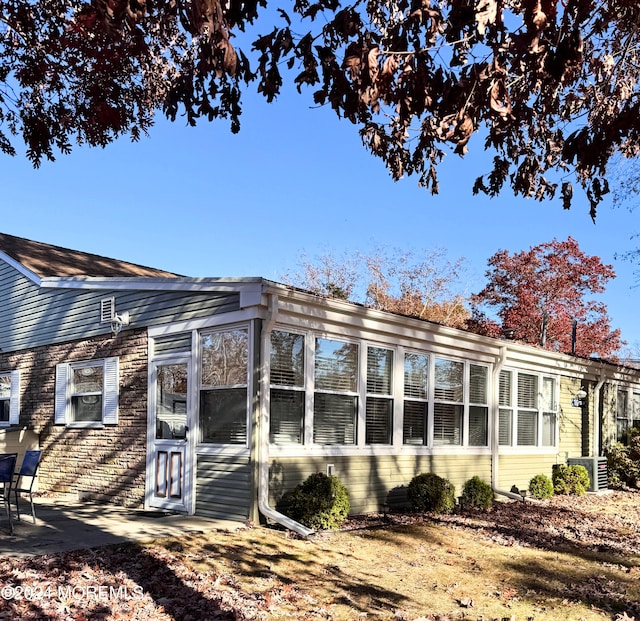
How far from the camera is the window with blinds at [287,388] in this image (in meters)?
9.28

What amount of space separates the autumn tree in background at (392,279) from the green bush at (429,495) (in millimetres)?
19951

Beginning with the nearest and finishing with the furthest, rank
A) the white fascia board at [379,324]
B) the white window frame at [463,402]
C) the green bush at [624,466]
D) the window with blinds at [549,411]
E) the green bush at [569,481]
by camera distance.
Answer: the white fascia board at [379,324], the white window frame at [463,402], the green bush at [569,481], the window with blinds at [549,411], the green bush at [624,466]

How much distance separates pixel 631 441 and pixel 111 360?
1260 centimetres

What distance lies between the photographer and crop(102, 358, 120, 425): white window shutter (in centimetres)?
1120

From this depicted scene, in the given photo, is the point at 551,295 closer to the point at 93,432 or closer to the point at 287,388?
the point at 287,388

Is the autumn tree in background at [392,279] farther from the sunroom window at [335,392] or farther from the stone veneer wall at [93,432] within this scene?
the sunroom window at [335,392]

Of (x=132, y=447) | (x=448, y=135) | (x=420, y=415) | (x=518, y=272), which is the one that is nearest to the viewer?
(x=448, y=135)

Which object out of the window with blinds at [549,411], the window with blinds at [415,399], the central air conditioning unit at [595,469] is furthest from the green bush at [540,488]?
the window with blinds at [415,399]

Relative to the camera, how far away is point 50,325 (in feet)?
42.4

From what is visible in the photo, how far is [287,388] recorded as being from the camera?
30.9 feet

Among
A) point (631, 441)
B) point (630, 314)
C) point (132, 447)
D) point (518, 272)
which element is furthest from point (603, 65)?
point (630, 314)

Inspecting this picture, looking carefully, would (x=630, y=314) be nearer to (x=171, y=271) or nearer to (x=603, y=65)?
(x=171, y=271)

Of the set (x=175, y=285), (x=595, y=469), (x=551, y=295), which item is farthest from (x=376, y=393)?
(x=551, y=295)

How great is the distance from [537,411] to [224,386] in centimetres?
805
